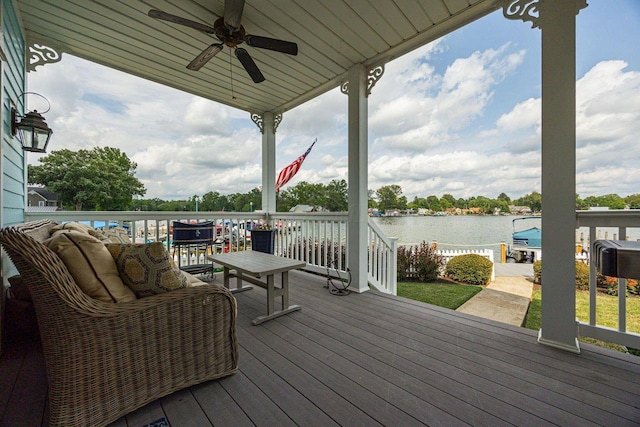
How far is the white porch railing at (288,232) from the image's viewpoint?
3604 mm

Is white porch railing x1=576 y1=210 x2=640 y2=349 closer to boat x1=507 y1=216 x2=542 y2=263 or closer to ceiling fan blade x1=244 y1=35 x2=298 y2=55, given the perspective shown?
ceiling fan blade x1=244 y1=35 x2=298 y2=55

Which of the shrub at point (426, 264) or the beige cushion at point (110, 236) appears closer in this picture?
the beige cushion at point (110, 236)

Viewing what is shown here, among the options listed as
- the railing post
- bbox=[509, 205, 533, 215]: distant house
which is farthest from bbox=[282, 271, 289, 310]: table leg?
bbox=[509, 205, 533, 215]: distant house

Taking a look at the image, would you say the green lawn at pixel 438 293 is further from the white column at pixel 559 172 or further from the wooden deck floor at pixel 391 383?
the white column at pixel 559 172

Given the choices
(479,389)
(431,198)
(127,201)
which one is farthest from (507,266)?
(127,201)

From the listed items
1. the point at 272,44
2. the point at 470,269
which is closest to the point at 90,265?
the point at 272,44

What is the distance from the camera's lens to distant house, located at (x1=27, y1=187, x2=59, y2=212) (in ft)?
10.0

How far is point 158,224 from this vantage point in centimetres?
398

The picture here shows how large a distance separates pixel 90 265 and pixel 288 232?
3523 mm

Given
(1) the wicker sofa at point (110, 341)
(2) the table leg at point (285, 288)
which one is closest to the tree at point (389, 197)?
(2) the table leg at point (285, 288)

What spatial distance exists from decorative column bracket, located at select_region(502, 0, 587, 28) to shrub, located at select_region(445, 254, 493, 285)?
454 centimetres

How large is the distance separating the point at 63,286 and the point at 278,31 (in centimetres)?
294

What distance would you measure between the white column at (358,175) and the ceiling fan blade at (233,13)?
160cm

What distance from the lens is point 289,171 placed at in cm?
534
